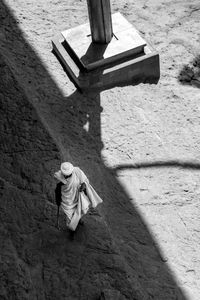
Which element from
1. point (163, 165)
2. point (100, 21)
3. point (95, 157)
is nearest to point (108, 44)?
point (100, 21)

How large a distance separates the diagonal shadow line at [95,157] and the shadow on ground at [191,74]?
61.2 inches

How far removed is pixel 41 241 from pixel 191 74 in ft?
14.2

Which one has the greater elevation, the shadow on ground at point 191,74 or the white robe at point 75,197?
the white robe at point 75,197

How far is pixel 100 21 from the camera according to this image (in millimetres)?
8125

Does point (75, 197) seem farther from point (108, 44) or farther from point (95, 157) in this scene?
point (108, 44)

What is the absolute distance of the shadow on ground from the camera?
8.55 m

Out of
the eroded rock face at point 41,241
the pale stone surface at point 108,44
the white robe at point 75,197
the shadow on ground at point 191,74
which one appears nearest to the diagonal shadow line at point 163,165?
the eroded rock face at point 41,241

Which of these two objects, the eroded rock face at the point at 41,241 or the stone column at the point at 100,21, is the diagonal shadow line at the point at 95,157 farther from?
the stone column at the point at 100,21

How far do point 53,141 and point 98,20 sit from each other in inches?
93.5

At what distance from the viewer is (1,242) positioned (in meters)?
5.77

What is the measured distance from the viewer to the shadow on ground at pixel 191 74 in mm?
8555

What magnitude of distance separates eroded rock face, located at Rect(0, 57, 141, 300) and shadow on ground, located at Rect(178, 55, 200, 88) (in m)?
2.83

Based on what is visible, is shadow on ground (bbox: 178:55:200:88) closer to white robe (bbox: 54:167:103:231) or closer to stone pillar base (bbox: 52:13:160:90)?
stone pillar base (bbox: 52:13:160:90)

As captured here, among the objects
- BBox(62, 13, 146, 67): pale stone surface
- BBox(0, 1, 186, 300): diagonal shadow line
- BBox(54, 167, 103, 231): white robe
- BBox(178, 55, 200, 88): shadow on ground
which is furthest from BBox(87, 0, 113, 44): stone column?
BBox(54, 167, 103, 231): white robe
